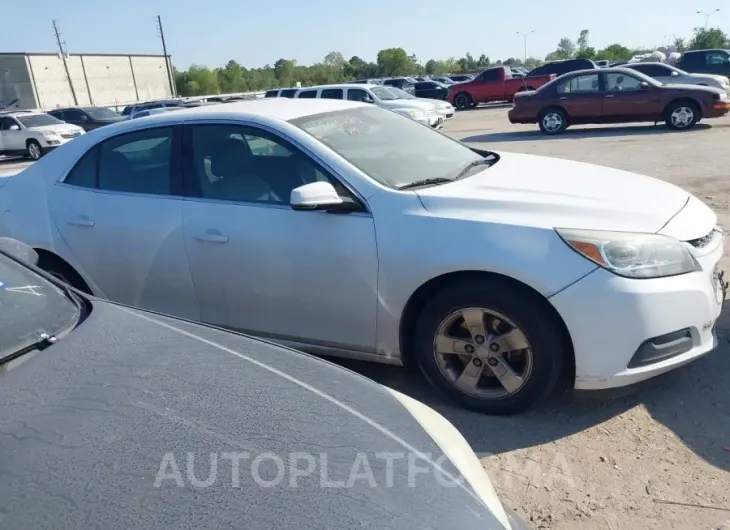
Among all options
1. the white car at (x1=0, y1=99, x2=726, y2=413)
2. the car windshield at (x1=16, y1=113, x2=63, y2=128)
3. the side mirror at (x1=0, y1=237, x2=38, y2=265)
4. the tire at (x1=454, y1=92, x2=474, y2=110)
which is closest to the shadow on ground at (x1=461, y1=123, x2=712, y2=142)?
the tire at (x1=454, y1=92, x2=474, y2=110)

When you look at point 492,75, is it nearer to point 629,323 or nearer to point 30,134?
point 30,134

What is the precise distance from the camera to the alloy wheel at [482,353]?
10.1 feet

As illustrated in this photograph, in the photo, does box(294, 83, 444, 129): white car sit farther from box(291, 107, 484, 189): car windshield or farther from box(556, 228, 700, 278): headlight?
box(556, 228, 700, 278): headlight

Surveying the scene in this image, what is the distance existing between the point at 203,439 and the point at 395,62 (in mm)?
87857

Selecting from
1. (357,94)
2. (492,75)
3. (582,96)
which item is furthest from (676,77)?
(492,75)

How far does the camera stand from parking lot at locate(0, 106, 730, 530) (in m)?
2.54

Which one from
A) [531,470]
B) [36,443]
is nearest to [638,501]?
[531,470]

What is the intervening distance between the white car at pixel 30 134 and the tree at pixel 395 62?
65117 millimetres

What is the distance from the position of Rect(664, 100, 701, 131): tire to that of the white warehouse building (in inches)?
1956

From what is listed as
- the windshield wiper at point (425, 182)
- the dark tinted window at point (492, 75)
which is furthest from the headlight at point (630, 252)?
the dark tinted window at point (492, 75)

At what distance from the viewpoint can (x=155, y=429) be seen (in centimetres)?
168

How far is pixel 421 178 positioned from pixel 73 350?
2.09 meters

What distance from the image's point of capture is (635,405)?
10.7ft

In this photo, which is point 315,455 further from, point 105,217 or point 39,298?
point 105,217
